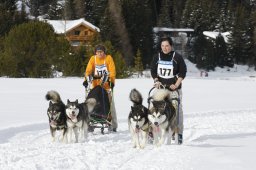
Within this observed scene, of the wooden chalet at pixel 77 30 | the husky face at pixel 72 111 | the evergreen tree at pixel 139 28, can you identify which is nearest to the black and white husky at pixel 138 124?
the husky face at pixel 72 111

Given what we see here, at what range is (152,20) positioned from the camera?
71.6 m

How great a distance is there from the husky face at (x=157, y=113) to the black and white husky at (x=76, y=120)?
1.52 metres

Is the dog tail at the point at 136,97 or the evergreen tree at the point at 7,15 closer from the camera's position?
the dog tail at the point at 136,97

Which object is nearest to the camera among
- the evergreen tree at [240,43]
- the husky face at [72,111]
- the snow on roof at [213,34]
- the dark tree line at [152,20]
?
the husky face at [72,111]

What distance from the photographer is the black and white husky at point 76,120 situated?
A: 27.6 feet

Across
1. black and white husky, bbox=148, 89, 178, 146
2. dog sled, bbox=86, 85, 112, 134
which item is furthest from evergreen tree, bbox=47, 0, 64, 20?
black and white husky, bbox=148, 89, 178, 146

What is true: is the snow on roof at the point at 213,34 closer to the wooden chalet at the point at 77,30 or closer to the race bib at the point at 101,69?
the wooden chalet at the point at 77,30

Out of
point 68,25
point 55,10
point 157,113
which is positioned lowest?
point 157,113

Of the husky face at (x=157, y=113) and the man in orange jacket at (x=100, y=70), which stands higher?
the man in orange jacket at (x=100, y=70)

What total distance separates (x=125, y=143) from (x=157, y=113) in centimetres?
101

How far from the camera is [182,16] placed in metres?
81.1

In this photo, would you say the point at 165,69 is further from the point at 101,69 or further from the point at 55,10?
the point at 55,10

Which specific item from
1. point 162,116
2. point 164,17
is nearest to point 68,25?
point 164,17

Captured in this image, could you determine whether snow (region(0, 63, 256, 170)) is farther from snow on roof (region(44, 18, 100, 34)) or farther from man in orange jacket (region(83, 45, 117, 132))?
snow on roof (region(44, 18, 100, 34))
